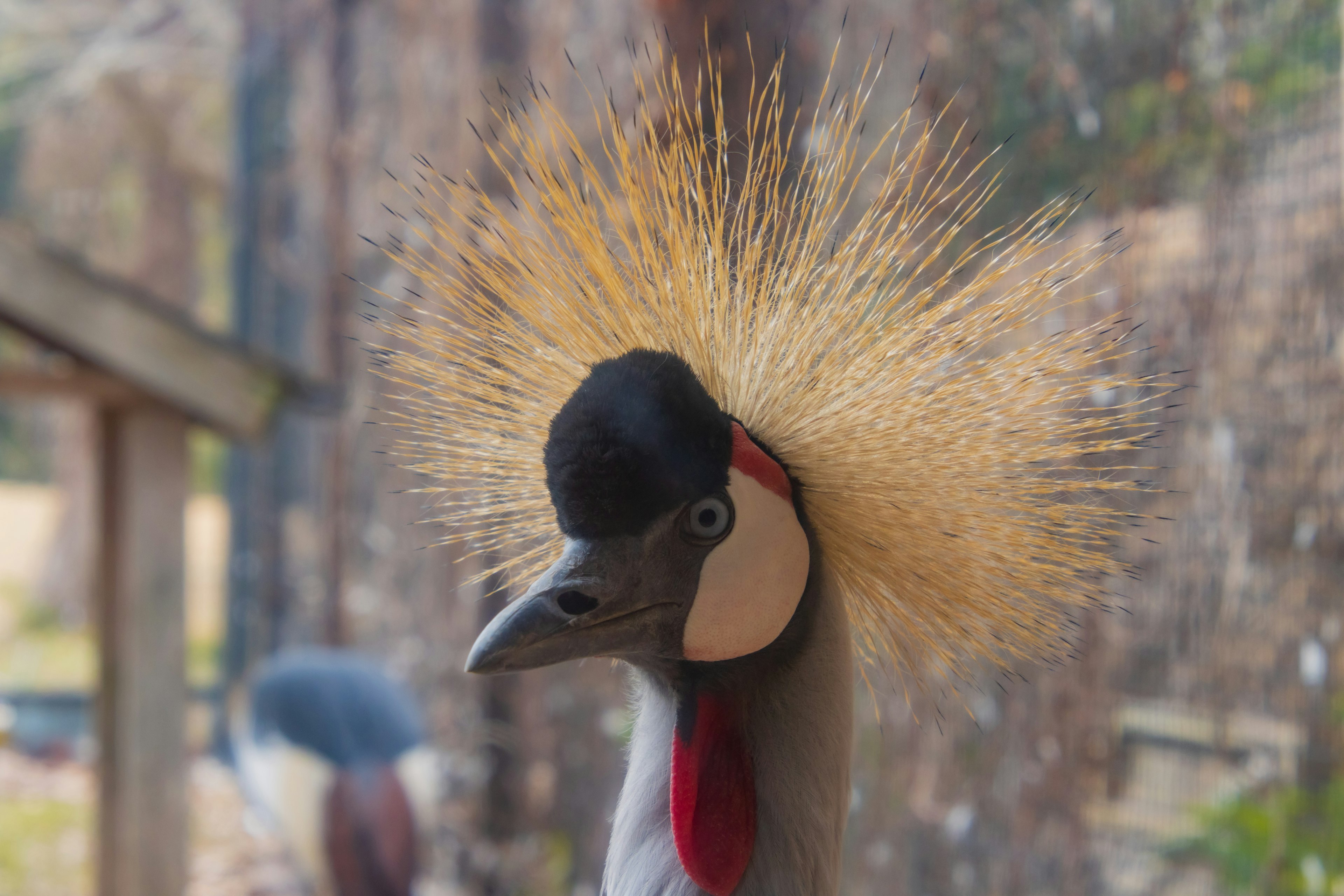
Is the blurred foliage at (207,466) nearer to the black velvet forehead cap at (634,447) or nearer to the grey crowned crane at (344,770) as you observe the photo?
the grey crowned crane at (344,770)

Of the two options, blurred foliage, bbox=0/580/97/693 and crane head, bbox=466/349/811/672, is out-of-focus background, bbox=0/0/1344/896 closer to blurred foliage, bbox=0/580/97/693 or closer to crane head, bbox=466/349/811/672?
crane head, bbox=466/349/811/672

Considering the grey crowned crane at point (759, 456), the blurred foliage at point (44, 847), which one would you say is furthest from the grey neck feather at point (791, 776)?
the blurred foliage at point (44, 847)

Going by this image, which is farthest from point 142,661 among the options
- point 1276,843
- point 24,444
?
point 24,444

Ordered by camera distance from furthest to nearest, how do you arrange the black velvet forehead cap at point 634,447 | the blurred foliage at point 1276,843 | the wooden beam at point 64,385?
1. the wooden beam at point 64,385
2. the blurred foliage at point 1276,843
3. the black velvet forehead cap at point 634,447

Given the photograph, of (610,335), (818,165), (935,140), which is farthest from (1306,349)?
(610,335)

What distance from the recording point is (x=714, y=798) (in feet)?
2.39

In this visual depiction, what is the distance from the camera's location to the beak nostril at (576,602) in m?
0.66

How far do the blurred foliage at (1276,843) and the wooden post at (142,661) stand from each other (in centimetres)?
173

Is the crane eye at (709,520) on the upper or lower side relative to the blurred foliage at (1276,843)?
upper

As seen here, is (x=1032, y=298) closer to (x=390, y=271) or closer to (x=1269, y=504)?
(x=1269, y=504)

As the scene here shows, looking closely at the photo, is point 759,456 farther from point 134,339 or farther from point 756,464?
point 134,339

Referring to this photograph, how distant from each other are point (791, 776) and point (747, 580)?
0.17 m

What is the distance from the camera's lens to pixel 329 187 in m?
3.07

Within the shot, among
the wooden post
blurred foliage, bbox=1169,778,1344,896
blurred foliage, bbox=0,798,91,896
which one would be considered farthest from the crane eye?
blurred foliage, bbox=0,798,91,896
